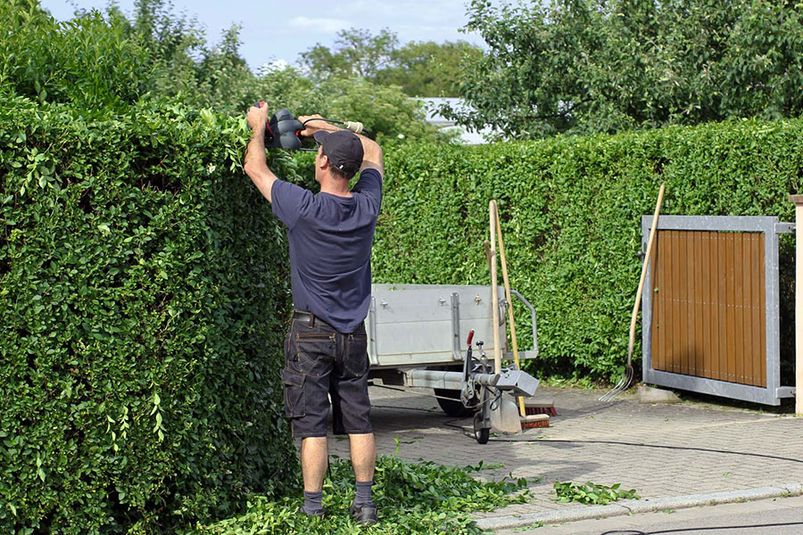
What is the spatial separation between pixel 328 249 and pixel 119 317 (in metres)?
1.12

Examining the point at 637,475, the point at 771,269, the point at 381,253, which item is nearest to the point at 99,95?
the point at 637,475

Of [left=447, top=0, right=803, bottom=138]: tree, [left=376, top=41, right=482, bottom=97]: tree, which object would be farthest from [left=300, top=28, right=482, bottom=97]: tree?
[left=447, top=0, right=803, bottom=138]: tree

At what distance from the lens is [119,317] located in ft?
19.6

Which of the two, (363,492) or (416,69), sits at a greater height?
(416,69)

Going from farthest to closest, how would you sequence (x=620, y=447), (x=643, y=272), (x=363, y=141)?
(x=643, y=272)
(x=620, y=447)
(x=363, y=141)

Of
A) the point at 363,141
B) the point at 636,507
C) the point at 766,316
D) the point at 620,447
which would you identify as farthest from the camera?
the point at 766,316

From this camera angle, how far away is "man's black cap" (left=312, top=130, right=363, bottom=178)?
20.9 feet

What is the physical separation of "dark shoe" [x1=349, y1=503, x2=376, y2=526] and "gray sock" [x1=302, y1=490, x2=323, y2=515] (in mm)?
196

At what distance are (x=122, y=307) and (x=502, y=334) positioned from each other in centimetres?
558

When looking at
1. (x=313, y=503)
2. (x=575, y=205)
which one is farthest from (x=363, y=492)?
(x=575, y=205)

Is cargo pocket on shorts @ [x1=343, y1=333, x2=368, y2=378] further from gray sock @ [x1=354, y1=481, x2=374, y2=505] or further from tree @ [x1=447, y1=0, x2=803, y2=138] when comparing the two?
tree @ [x1=447, y1=0, x2=803, y2=138]

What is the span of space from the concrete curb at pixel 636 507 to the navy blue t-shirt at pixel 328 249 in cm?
151

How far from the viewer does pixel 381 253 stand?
1542 centimetres

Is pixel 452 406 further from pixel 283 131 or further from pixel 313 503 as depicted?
pixel 283 131
